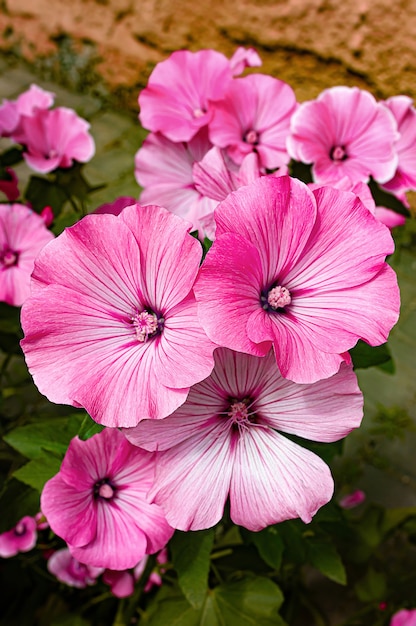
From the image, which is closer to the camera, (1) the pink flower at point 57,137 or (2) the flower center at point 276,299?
(2) the flower center at point 276,299

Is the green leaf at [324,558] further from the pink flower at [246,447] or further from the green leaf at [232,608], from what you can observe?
the pink flower at [246,447]

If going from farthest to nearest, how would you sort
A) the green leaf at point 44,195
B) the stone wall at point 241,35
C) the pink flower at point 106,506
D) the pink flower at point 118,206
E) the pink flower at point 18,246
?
the stone wall at point 241,35 → the green leaf at point 44,195 → the pink flower at point 18,246 → the pink flower at point 118,206 → the pink flower at point 106,506

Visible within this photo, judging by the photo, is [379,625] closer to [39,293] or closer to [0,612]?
[0,612]

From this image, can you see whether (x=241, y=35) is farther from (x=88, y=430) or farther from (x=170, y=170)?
(x=88, y=430)

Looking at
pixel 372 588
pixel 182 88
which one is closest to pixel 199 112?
pixel 182 88

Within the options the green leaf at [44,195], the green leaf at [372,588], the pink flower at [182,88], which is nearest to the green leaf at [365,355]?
the pink flower at [182,88]

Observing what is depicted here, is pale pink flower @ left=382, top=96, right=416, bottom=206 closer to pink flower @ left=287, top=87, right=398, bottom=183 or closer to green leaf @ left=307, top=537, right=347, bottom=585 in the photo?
pink flower @ left=287, top=87, right=398, bottom=183
